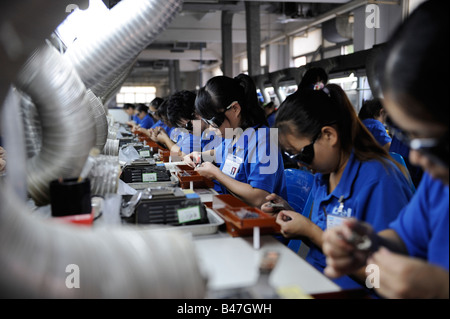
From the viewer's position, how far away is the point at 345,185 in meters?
1.42

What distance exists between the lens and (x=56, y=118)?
3.54 ft

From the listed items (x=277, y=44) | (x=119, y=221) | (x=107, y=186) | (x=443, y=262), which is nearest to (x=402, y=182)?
(x=443, y=262)

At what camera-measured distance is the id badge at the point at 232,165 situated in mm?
2275

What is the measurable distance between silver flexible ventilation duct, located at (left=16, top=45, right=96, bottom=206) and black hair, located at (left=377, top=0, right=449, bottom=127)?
87cm

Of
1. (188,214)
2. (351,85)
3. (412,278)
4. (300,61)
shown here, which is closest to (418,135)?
(412,278)

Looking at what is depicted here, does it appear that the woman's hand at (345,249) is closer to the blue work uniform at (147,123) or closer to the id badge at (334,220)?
the id badge at (334,220)

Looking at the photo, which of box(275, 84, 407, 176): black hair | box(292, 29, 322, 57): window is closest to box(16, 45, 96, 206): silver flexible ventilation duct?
box(275, 84, 407, 176): black hair

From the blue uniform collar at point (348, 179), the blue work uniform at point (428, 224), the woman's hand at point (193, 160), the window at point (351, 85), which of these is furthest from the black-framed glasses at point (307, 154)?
the window at point (351, 85)

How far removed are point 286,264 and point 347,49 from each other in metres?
9.18

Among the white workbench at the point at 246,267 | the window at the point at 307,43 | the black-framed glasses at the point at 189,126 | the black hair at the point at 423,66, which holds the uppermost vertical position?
the window at the point at 307,43

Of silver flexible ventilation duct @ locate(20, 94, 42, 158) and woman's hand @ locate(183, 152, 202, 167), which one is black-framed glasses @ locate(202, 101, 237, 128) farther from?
silver flexible ventilation duct @ locate(20, 94, 42, 158)

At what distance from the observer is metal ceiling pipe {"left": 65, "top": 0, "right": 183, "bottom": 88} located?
1263mm

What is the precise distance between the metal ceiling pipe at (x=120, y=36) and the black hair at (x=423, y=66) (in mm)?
841
